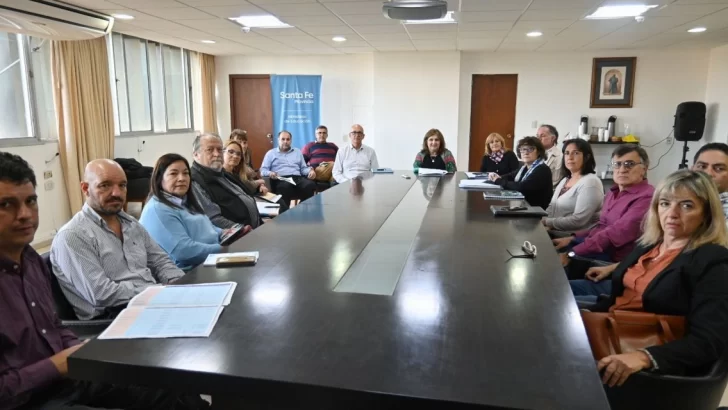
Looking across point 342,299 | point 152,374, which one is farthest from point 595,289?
point 152,374

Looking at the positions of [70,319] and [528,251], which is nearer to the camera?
[70,319]

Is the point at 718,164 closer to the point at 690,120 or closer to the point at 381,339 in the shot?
the point at 381,339

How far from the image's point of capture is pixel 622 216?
103 inches

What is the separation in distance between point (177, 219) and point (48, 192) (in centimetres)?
361

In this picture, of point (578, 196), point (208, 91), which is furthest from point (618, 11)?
point (208, 91)

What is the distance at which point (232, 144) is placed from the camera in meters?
3.71

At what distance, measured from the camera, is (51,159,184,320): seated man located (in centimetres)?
168

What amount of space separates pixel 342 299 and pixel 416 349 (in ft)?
1.23

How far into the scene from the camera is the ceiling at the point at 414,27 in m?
4.42

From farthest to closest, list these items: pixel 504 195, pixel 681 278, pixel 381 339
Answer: pixel 504 195 < pixel 681 278 < pixel 381 339

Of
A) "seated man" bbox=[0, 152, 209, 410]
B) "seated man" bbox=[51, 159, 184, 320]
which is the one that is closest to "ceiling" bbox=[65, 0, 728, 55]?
"seated man" bbox=[51, 159, 184, 320]

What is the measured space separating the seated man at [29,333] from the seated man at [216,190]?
1.54 m

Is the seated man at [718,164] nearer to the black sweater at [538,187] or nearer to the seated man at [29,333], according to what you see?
the black sweater at [538,187]

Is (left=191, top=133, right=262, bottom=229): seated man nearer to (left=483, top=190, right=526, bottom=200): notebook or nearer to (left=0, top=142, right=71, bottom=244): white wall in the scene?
(left=483, top=190, right=526, bottom=200): notebook
